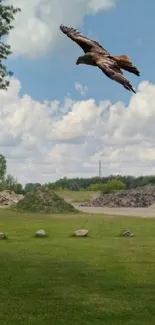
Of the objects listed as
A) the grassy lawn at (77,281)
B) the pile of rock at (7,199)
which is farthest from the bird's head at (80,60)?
the pile of rock at (7,199)

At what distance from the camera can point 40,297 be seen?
15109 millimetres

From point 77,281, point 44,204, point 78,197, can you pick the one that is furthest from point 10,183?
point 77,281

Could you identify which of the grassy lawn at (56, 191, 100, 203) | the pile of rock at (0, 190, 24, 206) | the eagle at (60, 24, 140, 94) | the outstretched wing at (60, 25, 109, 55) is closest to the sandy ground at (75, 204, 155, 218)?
the pile of rock at (0, 190, 24, 206)

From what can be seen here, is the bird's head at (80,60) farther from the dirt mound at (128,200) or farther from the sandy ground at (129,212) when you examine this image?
the dirt mound at (128,200)

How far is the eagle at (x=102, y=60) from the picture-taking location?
924cm

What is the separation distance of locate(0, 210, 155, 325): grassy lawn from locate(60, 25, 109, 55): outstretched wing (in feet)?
20.0

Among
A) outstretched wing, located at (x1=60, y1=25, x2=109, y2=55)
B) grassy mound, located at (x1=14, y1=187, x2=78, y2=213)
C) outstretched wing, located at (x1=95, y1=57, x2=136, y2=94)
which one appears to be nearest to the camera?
outstretched wing, located at (x1=95, y1=57, x2=136, y2=94)

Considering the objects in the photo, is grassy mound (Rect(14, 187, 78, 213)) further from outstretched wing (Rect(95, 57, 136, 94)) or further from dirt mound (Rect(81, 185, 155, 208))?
outstretched wing (Rect(95, 57, 136, 94))

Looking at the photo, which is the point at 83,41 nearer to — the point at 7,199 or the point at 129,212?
the point at 129,212

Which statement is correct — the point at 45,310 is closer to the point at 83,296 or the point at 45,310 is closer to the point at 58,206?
the point at 83,296

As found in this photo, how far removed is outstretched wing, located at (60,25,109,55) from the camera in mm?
11133

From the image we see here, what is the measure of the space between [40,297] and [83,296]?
113 centimetres

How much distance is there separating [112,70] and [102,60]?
863mm

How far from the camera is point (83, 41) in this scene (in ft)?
38.0
